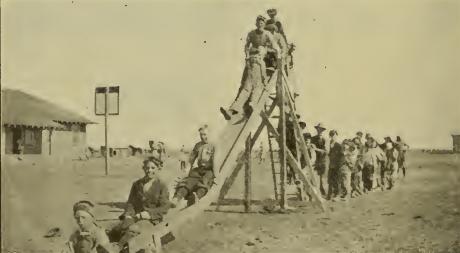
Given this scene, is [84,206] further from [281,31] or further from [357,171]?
[357,171]

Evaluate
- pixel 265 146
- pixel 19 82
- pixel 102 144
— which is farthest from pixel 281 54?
pixel 19 82

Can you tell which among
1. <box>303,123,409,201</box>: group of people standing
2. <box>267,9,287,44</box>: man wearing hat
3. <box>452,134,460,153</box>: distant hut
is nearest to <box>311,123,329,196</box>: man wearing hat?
<box>303,123,409,201</box>: group of people standing

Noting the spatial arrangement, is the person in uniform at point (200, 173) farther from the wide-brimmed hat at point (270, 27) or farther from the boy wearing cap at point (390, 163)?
the boy wearing cap at point (390, 163)

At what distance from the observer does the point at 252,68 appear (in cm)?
279

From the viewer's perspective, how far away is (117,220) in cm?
260

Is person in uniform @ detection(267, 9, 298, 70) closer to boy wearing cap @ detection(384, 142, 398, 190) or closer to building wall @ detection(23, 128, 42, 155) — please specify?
boy wearing cap @ detection(384, 142, 398, 190)

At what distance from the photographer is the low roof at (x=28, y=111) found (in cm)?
270

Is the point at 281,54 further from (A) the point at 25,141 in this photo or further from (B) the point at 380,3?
(A) the point at 25,141

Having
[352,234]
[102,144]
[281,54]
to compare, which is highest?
[281,54]

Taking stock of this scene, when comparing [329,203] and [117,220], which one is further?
[329,203]

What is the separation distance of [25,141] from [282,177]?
51.3 inches

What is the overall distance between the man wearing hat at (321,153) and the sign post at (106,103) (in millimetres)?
1044

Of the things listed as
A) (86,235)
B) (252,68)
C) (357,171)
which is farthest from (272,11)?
(86,235)

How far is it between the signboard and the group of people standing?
101 centimetres
